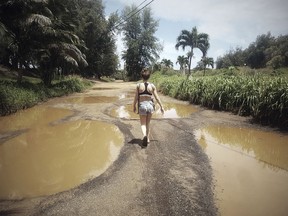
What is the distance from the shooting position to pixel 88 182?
4031 mm

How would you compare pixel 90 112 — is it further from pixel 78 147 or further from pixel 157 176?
pixel 157 176

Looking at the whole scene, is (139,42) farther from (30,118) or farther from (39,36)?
(30,118)

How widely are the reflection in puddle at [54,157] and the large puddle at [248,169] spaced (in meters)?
2.30

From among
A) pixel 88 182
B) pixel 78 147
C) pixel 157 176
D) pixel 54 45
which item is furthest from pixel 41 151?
pixel 54 45

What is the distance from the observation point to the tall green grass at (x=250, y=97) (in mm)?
8062

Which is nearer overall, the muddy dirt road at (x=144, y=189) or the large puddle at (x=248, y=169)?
the muddy dirt road at (x=144, y=189)

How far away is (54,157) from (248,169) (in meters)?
4.19

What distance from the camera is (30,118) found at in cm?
945

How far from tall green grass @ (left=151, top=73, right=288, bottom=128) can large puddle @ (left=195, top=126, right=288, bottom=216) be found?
105 cm

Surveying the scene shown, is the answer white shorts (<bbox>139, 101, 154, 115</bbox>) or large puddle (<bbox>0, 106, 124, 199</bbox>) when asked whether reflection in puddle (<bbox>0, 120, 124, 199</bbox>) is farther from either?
white shorts (<bbox>139, 101, 154, 115</bbox>)

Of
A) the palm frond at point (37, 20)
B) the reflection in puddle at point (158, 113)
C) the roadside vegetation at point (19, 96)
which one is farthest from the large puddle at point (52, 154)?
the palm frond at point (37, 20)

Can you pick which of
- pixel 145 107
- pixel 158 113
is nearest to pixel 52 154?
pixel 145 107

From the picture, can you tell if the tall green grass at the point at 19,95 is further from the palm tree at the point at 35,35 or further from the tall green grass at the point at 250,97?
the tall green grass at the point at 250,97

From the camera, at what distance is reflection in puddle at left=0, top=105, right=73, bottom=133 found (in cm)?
810
